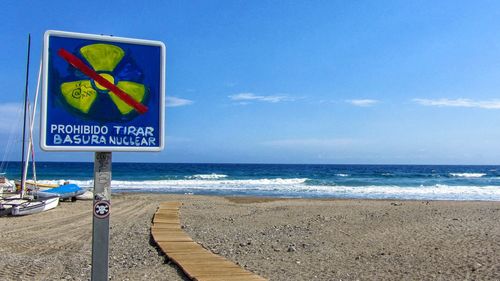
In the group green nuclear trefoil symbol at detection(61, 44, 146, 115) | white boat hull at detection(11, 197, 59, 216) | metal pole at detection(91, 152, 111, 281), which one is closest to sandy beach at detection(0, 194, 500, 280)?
white boat hull at detection(11, 197, 59, 216)

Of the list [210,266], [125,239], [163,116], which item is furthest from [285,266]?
[163,116]

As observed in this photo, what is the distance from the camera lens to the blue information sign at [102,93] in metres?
2.48

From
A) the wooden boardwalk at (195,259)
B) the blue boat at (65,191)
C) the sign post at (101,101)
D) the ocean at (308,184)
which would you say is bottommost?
the ocean at (308,184)

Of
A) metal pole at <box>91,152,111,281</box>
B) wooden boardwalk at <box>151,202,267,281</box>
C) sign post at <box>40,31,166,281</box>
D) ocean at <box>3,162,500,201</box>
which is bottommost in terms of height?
ocean at <box>3,162,500,201</box>

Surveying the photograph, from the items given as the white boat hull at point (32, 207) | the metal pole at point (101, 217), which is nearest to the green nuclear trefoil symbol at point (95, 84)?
the metal pole at point (101, 217)

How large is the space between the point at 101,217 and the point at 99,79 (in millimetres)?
788

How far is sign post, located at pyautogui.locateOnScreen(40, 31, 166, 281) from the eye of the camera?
8.16 feet

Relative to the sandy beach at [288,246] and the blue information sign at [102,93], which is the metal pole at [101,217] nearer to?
the blue information sign at [102,93]

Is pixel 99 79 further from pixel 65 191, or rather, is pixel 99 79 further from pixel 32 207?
pixel 65 191

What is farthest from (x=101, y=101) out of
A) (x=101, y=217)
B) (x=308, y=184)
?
(x=308, y=184)

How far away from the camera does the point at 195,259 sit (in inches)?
260

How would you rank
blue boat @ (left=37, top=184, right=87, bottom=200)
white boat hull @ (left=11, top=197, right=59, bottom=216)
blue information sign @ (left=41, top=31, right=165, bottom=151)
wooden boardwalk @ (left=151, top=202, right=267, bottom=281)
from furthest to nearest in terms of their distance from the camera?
1. blue boat @ (left=37, top=184, right=87, bottom=200)
2. white boat hull @ (left=11, top=197, right=59, bottom=216)
3. wooden boardwalk @ (left=151, top=202, right=267, bottom=281)
4. blue information sign @ (left=41, top=31, right=165, bottom=151)

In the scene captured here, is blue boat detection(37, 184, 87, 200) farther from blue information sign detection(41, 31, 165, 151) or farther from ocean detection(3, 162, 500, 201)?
blue information sign detection(41, 31, 165, 151)

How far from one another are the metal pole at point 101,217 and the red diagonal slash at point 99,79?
0.33 meters
